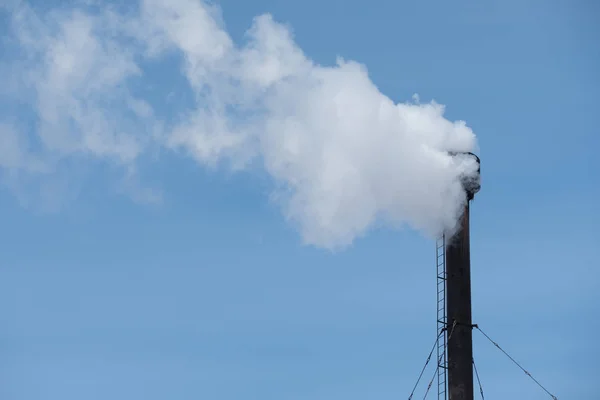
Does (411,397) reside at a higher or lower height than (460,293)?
lower

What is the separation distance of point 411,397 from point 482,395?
217cm

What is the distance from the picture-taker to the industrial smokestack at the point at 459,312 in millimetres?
30078

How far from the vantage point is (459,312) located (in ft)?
101

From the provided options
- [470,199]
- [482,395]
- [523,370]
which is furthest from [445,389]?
[470,199]

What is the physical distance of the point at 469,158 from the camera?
32219mm

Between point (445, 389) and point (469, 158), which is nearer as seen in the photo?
point (445, 389)

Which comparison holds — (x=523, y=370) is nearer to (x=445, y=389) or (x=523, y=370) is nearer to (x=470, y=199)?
(x=445, y=389)

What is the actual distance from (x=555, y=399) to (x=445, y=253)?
5.84 meters

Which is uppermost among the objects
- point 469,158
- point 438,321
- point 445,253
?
point 469,158

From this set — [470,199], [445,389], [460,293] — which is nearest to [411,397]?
[445,389]

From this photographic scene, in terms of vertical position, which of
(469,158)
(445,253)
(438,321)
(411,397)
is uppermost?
(469,158)

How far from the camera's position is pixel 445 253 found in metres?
31.5

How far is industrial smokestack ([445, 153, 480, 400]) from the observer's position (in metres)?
30.1

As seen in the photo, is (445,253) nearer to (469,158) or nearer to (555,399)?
(469,158)
